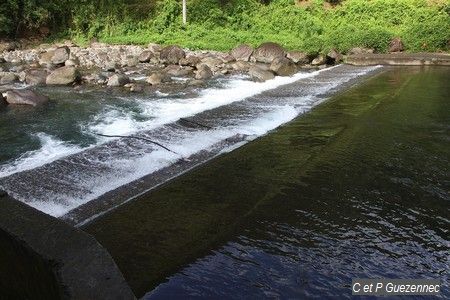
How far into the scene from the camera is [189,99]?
12.2 metres

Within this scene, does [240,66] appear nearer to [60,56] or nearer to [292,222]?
[60,56]

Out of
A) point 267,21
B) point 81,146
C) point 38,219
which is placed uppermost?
point 267,21

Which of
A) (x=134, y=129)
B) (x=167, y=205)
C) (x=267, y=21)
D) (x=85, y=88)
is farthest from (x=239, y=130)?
(x=267, y=21)

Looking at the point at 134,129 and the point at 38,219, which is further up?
the point at 38,219

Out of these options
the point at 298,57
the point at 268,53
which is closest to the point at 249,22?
the point at 268,53

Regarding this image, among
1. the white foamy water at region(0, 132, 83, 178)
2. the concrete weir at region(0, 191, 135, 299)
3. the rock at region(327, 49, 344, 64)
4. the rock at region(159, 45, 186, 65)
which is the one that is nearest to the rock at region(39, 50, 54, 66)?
the rock at region(159, 45, 186, 65)

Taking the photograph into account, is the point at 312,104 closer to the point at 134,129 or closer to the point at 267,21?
the point at 134,129

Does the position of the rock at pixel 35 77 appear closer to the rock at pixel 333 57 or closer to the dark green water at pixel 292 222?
the dark green water at pixel 292 222

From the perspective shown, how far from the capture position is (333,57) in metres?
20.0

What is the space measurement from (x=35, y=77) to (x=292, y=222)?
471 inches

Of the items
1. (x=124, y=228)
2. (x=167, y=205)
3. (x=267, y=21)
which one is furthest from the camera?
(x=267, y=21)

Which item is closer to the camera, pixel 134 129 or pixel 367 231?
pixel 367 231

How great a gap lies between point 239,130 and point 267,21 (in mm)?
17890

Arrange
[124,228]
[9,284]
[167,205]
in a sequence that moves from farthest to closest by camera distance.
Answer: [167,205] → [124,228] → [9,284]
